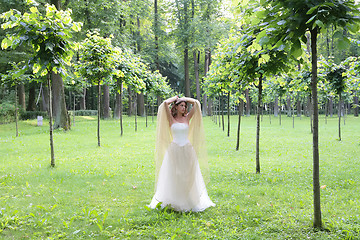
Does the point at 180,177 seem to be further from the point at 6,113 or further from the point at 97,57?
the point at 6,113

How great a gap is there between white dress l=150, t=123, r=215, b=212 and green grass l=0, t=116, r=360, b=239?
21cm

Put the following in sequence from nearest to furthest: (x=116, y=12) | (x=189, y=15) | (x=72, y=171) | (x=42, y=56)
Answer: (x=42, y=56) → (x=72, y=171) → (x=116, y=12) → (x=189, y=15)

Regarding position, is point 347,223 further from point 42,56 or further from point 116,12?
point 116,12

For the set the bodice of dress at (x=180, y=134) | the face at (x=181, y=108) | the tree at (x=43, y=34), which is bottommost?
the bodice of dress at (x=180, y=134)

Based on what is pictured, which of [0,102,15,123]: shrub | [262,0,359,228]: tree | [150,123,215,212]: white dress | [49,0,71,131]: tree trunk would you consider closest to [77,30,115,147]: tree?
[49,0,71,131]: tree trunk

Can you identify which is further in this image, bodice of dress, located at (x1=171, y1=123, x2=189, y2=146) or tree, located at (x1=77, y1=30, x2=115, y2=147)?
tree, located at (x1=77, y1=30, x2=115, y2=147)

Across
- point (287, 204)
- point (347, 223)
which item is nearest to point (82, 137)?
point (287, 204)

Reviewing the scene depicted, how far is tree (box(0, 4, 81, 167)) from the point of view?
6.46 metres

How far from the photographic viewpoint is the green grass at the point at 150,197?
158 inches

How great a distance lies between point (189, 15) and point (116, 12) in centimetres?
1341

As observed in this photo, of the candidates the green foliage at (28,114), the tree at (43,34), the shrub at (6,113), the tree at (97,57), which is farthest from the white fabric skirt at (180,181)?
the green foliage at (28,114)

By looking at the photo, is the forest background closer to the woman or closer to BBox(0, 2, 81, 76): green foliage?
BBox(0, 2, 81, 76): green foliage

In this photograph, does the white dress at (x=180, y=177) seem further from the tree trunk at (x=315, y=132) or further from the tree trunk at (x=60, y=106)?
the tree trunk at (x=60, y=106)

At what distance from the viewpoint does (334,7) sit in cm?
314
